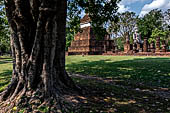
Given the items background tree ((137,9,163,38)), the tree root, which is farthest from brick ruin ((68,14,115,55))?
the tree root

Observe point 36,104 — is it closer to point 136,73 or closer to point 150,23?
point 136,73

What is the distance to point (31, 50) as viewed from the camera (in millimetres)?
3129

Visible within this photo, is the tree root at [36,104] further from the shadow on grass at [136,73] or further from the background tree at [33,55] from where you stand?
the shadow on grass at [136,73]

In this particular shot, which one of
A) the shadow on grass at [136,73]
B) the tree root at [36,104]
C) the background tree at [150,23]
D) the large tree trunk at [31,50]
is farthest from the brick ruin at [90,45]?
the tree root at [36,104]

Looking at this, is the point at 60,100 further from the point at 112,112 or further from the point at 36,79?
the point at 112,112

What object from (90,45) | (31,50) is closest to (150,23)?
(90,45)

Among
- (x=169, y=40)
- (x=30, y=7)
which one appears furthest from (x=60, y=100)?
(x=169, y=40)

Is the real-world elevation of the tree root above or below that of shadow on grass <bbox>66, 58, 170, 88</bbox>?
above

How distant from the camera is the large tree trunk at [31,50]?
287cm

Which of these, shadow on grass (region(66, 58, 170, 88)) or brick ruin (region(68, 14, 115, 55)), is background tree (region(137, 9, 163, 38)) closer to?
brick ruin (region(68, 14, 115, 55))

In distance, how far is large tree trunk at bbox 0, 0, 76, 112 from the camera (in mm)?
2869

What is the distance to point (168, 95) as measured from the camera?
3920 millimetres

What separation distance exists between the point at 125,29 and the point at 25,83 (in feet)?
181

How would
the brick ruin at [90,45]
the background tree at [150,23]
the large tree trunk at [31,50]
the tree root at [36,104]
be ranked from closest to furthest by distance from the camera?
the tree root at [36,104] → the large tree trunk at [31,50] → the brick ruin at [90,45] → the background tree at [150,23]
